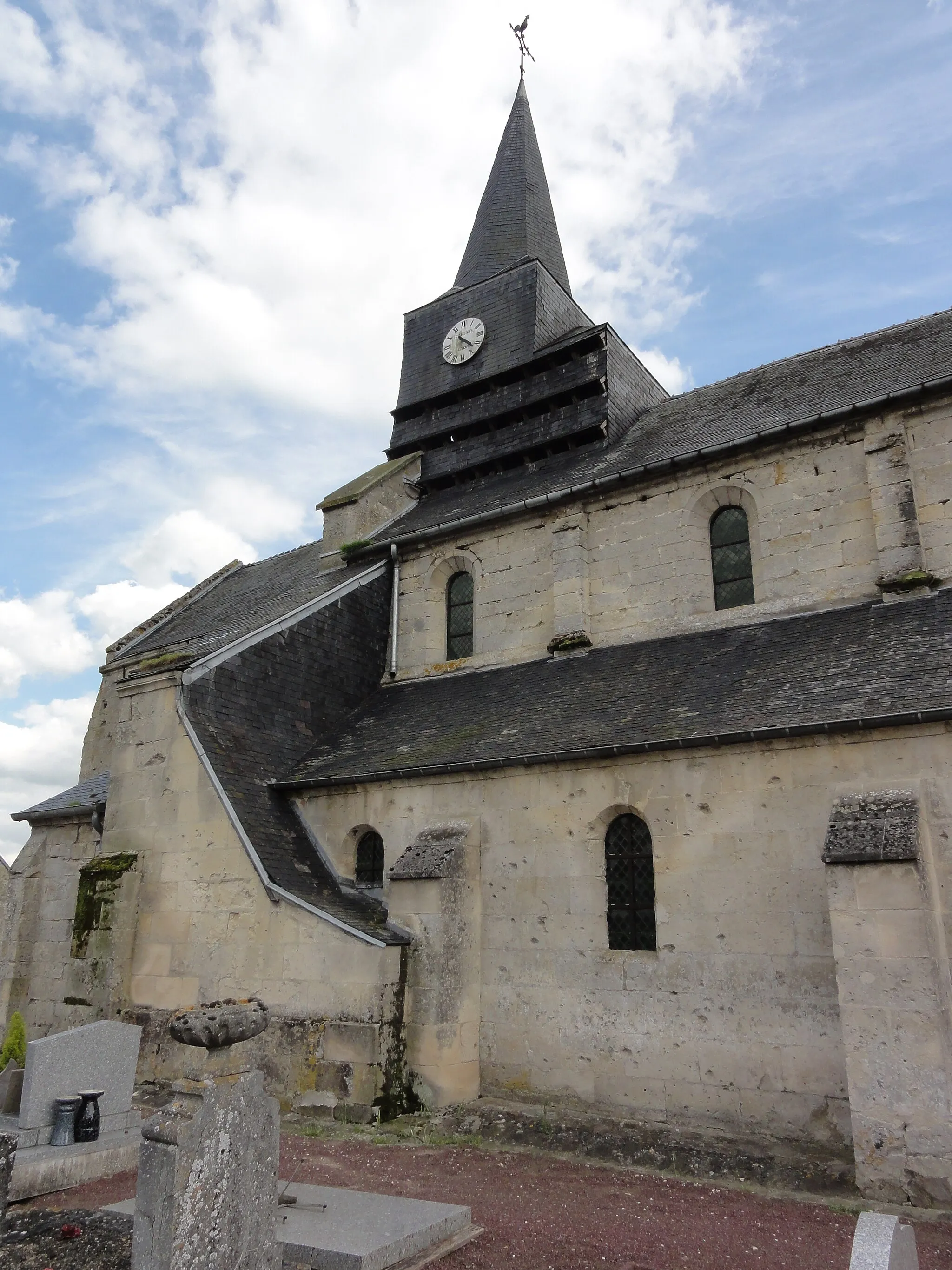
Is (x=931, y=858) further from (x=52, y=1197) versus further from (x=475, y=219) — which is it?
(x=475, y=219)

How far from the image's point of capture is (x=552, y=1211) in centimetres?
696

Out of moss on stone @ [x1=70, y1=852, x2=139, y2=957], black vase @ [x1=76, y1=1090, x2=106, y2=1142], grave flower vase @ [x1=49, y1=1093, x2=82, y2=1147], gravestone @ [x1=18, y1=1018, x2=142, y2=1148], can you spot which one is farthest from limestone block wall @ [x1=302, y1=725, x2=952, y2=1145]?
moss on stone @ [x1=70, y1=852, x2=139, y2=957]

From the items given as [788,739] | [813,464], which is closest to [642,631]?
[813,464]

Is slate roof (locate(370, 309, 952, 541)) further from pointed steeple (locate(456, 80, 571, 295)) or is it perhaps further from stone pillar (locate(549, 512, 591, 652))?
pointed steeple (locate(456, 80, 571, 295))

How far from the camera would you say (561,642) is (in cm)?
1347

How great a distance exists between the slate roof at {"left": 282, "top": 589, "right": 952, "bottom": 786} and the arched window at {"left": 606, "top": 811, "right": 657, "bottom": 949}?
0.98 m

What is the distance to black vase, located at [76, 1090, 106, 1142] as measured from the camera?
8.10 m

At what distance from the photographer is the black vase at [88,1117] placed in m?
8.10

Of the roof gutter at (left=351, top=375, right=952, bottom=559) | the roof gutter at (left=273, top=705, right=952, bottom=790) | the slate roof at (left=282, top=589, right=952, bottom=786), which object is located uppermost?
the roof gutter at (left=351, top=375, right=952, bottom=559)

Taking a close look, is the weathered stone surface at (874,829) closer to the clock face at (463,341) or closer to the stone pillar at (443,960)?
the stone pillar at (443,960)

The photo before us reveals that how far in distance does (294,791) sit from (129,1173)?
5.62 meters

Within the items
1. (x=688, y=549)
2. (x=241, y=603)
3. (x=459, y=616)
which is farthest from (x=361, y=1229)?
(x=241, y=603)

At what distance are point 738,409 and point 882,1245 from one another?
12838 mm

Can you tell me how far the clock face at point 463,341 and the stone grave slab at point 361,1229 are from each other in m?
16.3
